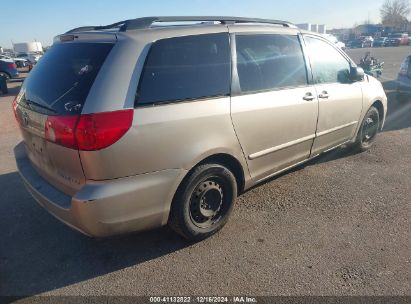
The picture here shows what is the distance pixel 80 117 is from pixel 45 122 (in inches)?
17.7

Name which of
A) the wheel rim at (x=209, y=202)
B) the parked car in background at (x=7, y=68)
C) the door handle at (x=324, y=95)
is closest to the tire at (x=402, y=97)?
the door handle at (x=324, y=95)

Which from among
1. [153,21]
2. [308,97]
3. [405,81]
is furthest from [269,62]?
[405,81]

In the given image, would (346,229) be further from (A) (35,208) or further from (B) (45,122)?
(A) (35,208)

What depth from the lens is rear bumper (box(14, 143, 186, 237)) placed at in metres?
2.36

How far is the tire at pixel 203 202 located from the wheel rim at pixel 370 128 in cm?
304

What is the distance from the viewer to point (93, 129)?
2.26 metres

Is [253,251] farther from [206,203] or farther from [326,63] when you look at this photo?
[326,63]

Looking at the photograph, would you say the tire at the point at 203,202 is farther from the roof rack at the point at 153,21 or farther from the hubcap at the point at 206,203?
the roof rack at the point at 153,21

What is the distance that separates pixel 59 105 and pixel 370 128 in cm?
467

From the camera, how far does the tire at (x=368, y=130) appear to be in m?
5.09

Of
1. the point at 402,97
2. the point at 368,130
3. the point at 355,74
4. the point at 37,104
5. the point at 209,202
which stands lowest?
the point at 402,97

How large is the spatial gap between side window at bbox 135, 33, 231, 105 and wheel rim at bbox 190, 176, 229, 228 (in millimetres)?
798

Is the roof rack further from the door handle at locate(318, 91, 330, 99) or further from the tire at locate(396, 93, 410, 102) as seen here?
the tire at locate(396, 93, 410, 102)

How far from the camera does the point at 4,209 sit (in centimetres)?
375
